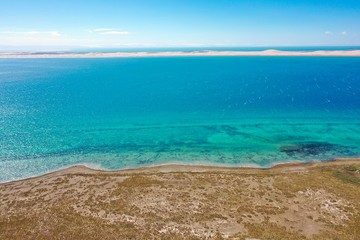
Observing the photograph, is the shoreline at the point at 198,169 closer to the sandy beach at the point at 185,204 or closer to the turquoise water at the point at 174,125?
the sandy beach at the point at 185,204

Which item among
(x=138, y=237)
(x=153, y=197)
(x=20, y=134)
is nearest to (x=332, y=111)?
(x=153, y=197)

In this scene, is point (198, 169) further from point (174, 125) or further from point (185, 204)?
point (174, 125)

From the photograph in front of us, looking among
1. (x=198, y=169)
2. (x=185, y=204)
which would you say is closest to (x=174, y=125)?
(x=198, y=169)

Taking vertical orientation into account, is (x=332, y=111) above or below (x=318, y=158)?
above

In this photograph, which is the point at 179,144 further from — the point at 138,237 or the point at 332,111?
the point at 332,111

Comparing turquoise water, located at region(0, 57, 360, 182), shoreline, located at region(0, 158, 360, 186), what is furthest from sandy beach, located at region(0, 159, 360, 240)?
turquoise water, located at region(0, 57, 360, 182)

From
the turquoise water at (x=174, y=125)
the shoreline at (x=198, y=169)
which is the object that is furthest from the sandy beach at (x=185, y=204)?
the turquoise water at (x=174, y=125)
